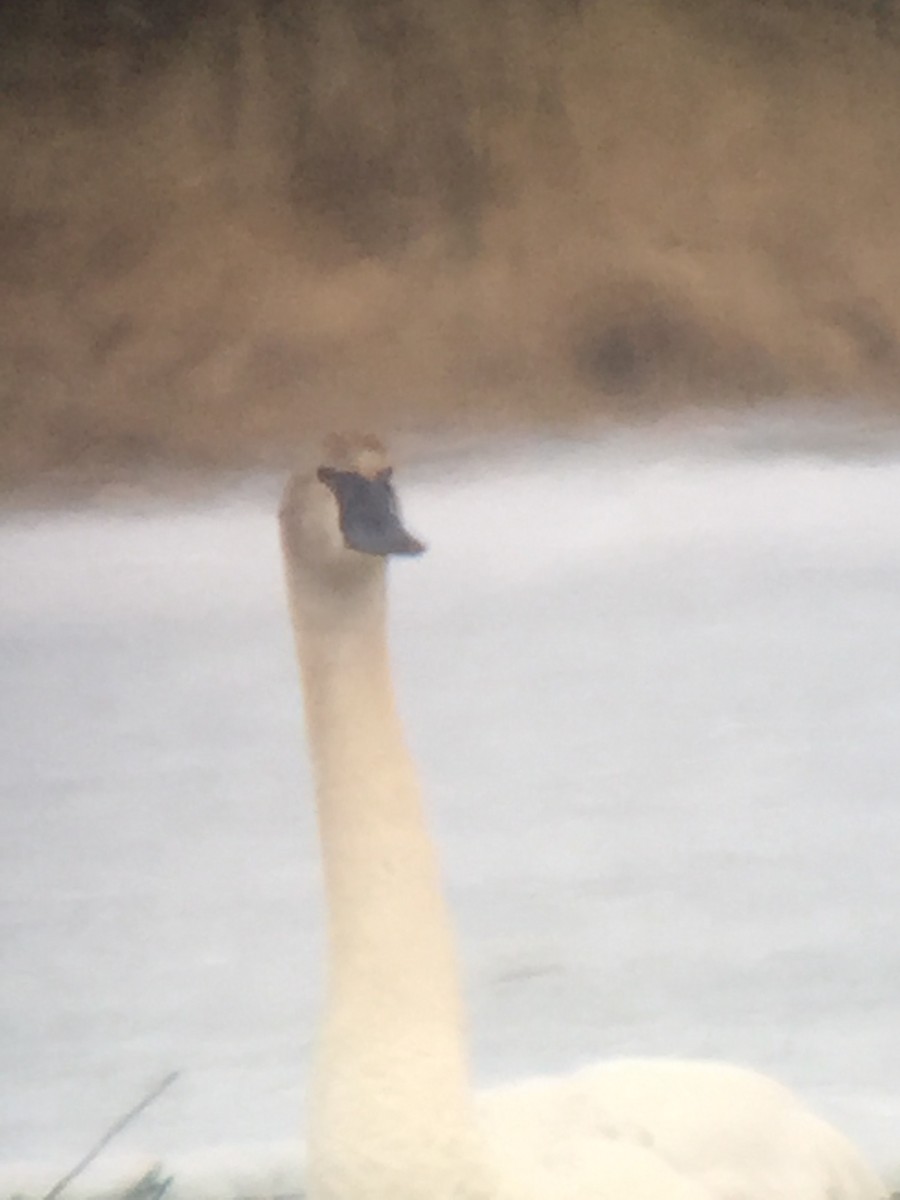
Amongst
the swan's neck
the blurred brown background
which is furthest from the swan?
the blurred brown background

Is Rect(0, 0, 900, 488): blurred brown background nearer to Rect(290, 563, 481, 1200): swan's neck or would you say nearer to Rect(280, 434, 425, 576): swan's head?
Rect(280, 434, 425, 576): swan's head

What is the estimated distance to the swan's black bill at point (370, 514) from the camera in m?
1.05

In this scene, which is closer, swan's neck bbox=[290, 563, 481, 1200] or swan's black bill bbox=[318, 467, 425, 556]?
swan's neck bbox=[290, 563, 481, 1200]

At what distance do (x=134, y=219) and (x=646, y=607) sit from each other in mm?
537

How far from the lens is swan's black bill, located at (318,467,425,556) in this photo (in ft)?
3.45

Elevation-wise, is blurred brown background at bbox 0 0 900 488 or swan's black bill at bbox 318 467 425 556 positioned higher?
blurred brown background at bbox 0 0 900 488

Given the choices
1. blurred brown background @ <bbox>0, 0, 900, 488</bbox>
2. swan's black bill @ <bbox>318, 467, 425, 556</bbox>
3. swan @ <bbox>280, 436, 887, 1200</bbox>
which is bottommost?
swan @ <bbox>280, 436, 887, 1200</bbox>

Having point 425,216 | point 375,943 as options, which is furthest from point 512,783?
point 425,216

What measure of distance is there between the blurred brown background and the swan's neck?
190mm

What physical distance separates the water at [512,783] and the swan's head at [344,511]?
0.03m

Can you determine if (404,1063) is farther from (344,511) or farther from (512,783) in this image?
(344,511)

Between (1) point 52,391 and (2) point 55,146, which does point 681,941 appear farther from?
(2) point 55,146

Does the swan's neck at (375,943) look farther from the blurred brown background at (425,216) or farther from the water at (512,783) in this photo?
the blurred brown background at (425,216)

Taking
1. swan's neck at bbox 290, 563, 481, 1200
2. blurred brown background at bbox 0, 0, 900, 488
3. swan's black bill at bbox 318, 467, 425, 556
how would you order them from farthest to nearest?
blurred brown background at bbox 0, 0, 900, 488 < swan's black bill at bbox 318, 467, 425, 556 < swan's neck at bbox 290, 563, 481, 1200
